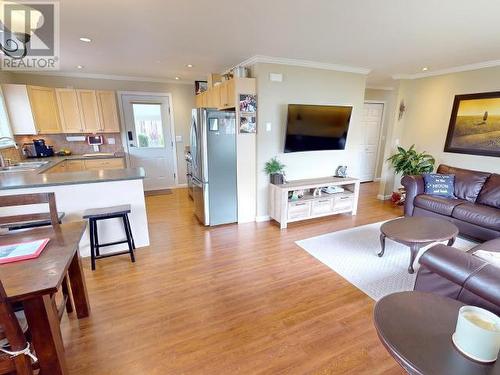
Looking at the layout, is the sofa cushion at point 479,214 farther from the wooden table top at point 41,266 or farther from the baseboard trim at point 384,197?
Answer: the wooden table top at point 41,266

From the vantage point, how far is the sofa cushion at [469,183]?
11.4 ft

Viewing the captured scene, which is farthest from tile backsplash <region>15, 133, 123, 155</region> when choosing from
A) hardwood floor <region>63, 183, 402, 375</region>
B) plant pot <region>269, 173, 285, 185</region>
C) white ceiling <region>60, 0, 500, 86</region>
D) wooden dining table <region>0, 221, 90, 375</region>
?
wooden dining table <region>0, 221, 90, 375</region>

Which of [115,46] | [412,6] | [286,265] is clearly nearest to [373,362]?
[286,265]

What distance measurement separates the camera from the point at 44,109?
176 inches

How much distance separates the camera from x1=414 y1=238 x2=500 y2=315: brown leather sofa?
4.56 feet

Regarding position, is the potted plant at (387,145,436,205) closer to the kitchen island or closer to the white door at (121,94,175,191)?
the kitchen island

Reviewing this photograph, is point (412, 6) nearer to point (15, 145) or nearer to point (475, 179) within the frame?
point (475, 179)

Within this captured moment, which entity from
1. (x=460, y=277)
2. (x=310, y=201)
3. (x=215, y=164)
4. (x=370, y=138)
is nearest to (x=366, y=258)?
(x=310, y=201)

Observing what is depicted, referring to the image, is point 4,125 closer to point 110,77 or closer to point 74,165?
point 74,165

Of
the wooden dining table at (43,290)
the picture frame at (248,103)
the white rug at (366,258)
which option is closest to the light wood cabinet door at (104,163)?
the picture frame at (248,103)

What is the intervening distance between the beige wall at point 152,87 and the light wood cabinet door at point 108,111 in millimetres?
273

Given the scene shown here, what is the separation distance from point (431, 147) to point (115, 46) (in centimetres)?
536

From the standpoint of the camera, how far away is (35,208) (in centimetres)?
260

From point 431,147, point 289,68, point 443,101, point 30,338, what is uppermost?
point 289,68
